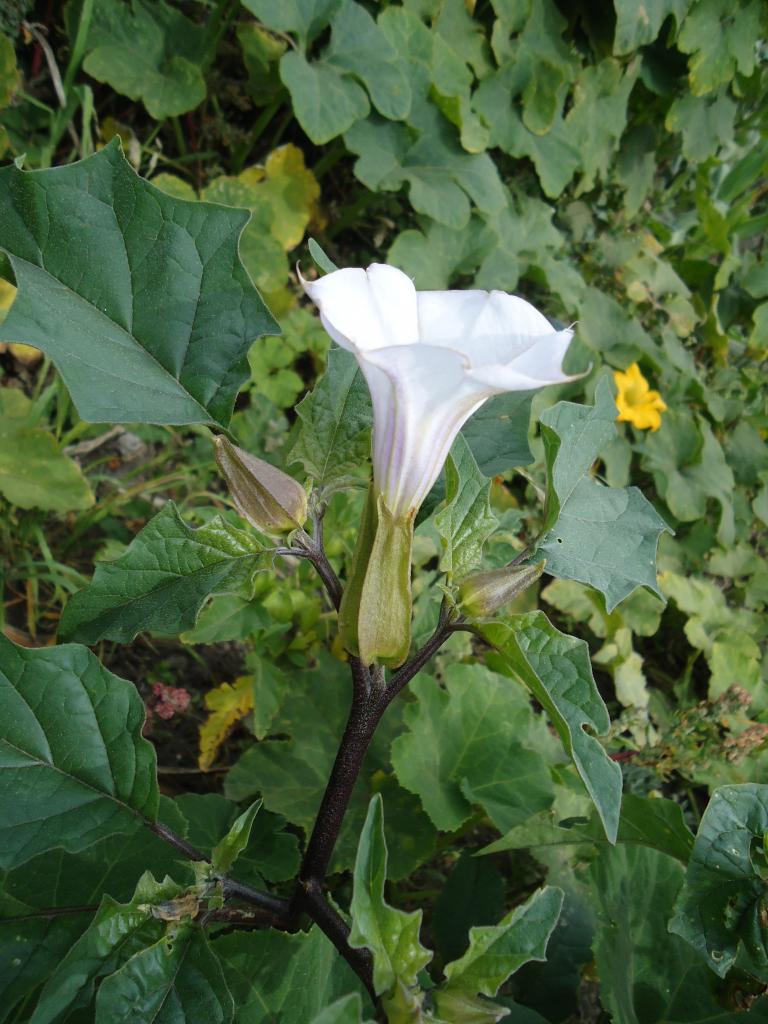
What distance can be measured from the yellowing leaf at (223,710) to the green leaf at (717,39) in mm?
2642

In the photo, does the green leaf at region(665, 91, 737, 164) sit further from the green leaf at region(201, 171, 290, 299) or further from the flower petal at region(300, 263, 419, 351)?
the flower petal at region(300, 263, 419, 351)

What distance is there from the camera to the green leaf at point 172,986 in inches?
31.4

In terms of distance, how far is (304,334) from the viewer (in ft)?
7.67

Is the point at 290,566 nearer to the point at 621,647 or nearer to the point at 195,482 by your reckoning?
the point at 195,482

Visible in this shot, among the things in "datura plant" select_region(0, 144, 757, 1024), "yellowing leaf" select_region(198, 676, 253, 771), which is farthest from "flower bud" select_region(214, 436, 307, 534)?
"yellowing leaf" select_region(198, 676, 253, 771)

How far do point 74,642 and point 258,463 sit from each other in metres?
0.29

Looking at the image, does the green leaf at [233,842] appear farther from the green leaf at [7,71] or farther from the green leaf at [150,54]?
the green leaf at [150,54]

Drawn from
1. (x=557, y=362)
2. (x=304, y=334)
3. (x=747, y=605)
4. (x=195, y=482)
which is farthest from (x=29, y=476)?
(x=747, y=605)

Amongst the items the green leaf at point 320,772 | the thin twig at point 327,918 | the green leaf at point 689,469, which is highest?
the thin twig at point 327,918

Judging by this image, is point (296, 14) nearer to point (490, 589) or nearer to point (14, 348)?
point (14, 348)

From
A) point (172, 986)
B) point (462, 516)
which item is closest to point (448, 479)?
point (462, 516)

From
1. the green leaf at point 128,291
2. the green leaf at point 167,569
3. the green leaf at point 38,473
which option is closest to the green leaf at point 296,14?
the green leaf at point 38,473

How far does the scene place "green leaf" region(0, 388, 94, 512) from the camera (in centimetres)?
172

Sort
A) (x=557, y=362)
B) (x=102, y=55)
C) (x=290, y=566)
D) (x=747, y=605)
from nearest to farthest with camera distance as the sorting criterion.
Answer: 1. (x=557, y=362)
2. (x=290, y=566)
3. (x=102, y=55)
4. (x=747, y=605)
